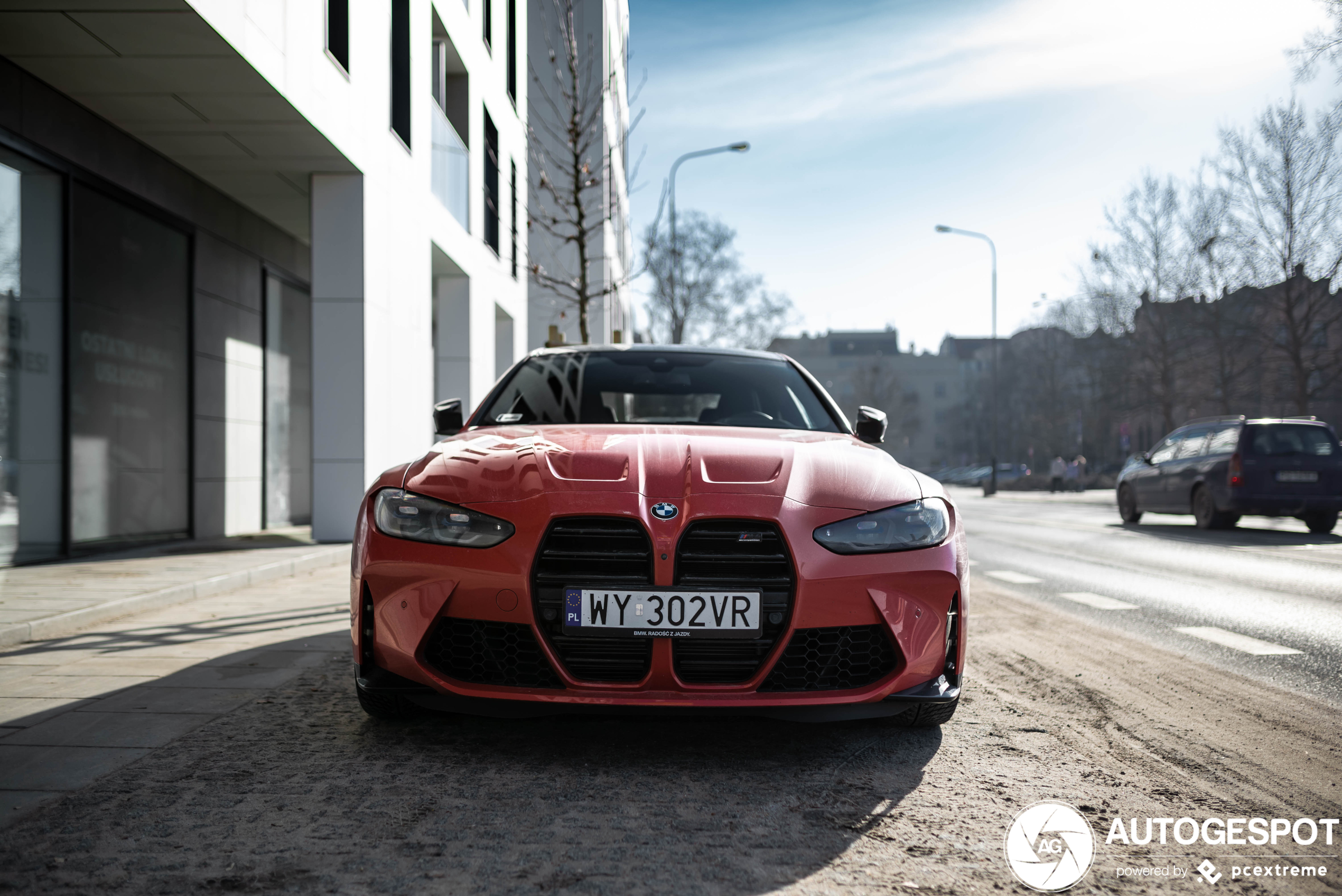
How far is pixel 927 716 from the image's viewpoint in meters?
3.17

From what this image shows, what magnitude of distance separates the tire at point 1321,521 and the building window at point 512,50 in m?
16.0

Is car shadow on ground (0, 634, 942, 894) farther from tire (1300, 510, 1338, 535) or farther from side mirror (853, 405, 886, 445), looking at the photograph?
tire (1300, 510, 1338, 535)

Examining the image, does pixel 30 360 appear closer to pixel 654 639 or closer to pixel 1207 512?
pixel 654 639

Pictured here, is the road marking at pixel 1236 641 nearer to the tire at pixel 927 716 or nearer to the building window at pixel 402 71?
the tire at pixel 927 716

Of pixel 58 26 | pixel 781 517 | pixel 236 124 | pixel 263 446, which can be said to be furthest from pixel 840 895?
pixel 263 446

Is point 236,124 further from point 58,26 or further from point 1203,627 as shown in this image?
point 1203,627

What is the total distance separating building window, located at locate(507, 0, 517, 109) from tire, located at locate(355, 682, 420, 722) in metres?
18.7

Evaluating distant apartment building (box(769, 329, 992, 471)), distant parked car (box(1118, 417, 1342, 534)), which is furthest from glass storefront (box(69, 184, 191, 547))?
distant apartment building (box(769, 329, 992, 471))

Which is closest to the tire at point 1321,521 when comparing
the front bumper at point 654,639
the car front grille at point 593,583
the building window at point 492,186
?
the front bumper at point 654,639

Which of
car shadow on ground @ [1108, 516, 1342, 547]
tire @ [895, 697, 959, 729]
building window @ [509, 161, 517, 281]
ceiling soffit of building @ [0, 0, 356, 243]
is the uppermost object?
building window @ [509, 161, 517, 281]

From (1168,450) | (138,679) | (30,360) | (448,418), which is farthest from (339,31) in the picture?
(1168,450)

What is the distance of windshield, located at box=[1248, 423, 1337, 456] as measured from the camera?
522 inches

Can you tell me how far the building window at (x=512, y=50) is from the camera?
2016cm

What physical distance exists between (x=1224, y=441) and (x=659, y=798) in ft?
45.2
